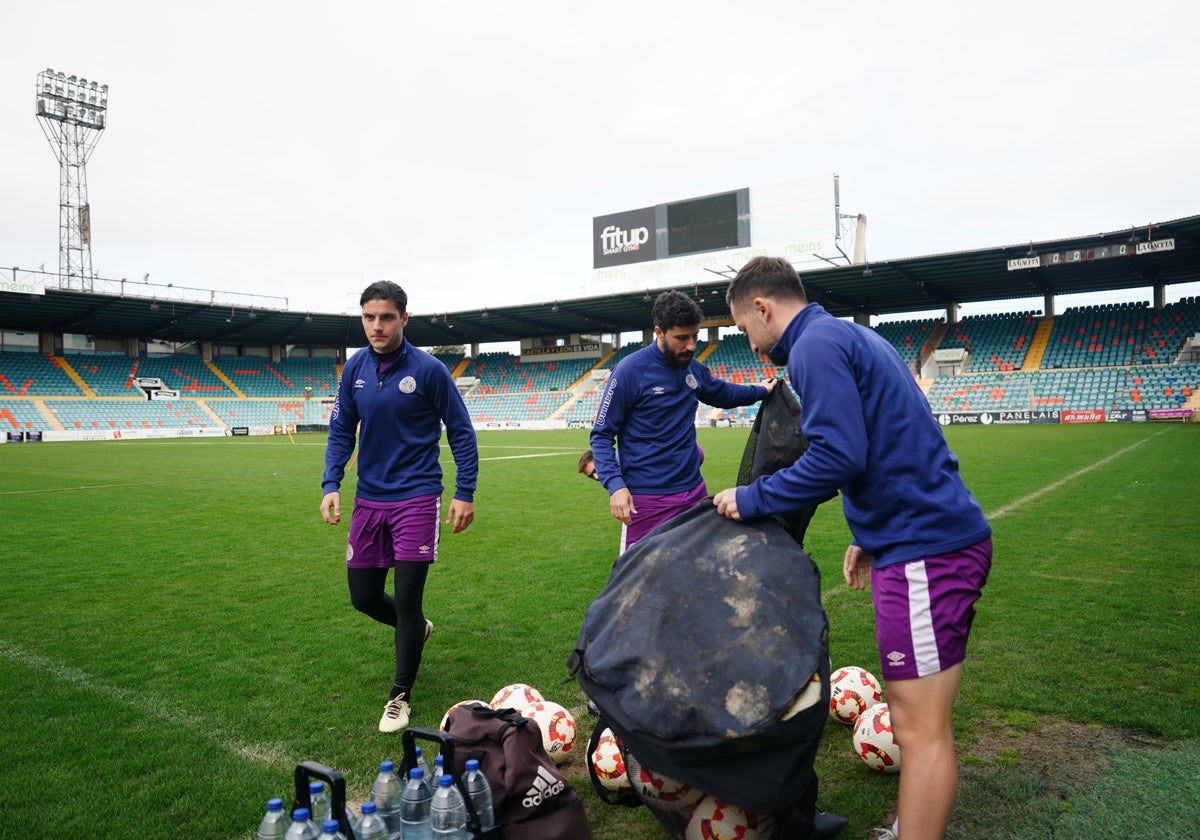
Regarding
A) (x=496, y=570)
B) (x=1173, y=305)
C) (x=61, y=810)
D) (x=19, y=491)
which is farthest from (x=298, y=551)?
(x=1173, y=305)

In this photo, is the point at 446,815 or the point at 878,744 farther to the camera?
the point at 878,744

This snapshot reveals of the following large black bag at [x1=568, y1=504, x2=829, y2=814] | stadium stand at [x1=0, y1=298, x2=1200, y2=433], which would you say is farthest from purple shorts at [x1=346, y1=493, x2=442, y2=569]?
stadium stand at [x1=0, y1=298, x2=1200, y2=433]

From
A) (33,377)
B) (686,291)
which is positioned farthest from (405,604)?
(33,377)

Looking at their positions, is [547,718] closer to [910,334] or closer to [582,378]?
[910,334]

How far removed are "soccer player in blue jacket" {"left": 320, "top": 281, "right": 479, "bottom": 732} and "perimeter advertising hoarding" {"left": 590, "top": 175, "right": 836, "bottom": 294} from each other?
38170 mm

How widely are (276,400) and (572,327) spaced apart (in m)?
23.2

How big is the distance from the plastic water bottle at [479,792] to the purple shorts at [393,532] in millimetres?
1812

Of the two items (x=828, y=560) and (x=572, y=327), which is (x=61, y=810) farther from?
(x=572, y=327)

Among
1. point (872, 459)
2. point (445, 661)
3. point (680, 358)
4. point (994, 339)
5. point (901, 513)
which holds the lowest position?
point (445, 661)

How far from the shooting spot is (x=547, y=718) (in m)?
3.49

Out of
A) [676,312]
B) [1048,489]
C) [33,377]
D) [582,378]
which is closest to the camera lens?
[676,312]

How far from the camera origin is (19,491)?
14.6 m

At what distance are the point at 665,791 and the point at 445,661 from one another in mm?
2809

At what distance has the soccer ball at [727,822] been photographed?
2395 mm
